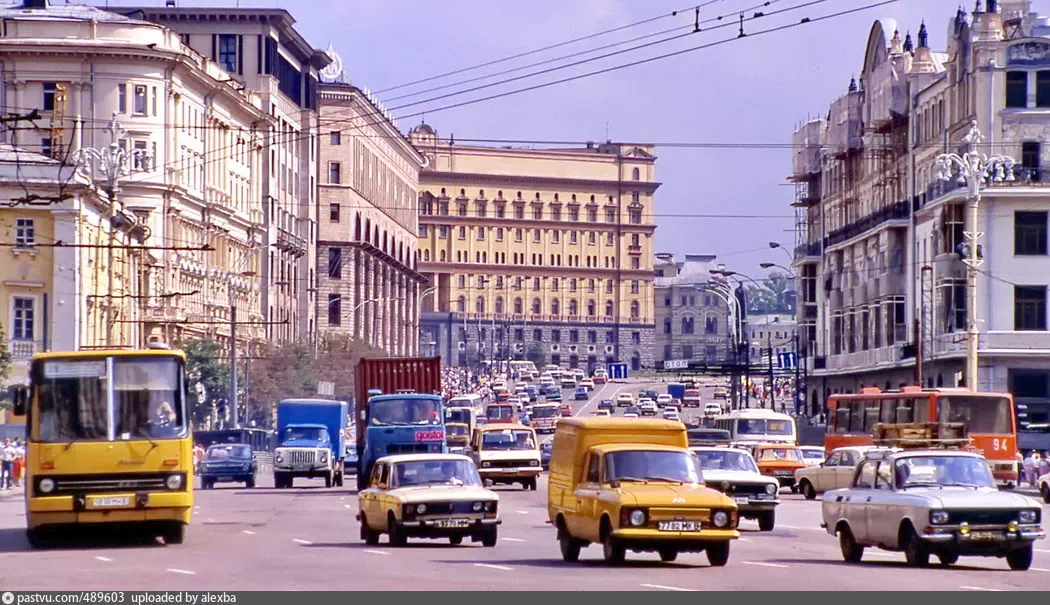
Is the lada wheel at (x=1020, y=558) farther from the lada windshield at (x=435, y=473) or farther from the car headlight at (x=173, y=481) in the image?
the car headlight at (x=173, y=481)

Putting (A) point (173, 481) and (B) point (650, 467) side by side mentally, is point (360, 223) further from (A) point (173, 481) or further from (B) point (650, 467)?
(B) point (650, 467)

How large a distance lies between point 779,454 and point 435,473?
27.4 meters

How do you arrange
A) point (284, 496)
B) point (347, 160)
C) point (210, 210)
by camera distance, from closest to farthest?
point (284, 496) < point (210, 210) < point (347, 160)

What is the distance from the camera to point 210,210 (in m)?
112

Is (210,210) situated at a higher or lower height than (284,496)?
higher

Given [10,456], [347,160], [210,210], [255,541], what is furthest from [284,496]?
[347,160]

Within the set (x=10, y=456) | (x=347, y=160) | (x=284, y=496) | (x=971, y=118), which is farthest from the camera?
(x=347, y=160)

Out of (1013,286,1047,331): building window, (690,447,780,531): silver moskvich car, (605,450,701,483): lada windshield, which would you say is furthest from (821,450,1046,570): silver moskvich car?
(1013,286,1047,331): building window

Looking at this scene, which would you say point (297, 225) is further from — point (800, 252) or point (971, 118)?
point (971, 118)

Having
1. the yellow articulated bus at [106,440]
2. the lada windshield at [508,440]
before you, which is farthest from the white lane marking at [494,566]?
the lada windshield at [508,440]

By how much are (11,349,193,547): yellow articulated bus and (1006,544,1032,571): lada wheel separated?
10.8 meters

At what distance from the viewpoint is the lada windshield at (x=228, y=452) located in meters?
63.0

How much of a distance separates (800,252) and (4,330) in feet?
189

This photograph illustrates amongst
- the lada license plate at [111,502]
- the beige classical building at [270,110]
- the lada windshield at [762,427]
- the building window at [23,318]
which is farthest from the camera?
the beige classical building at [270,110]
